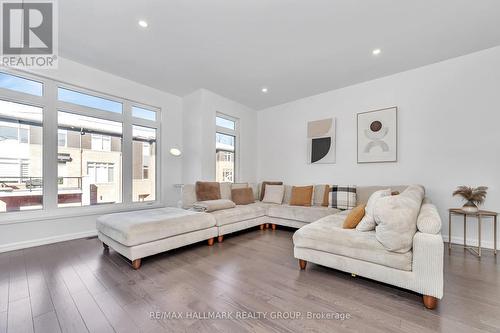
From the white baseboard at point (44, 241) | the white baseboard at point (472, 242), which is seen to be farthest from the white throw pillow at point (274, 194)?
the white baseboard at point (44, 241)

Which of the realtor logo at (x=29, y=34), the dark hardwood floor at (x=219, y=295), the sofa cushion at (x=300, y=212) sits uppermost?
the realtor logo at (x=29, y=34)

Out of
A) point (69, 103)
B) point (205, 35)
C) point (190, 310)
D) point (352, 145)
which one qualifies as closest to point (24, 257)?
point (69, 103)

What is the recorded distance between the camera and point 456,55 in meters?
3.21

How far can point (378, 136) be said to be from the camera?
3.95 meters

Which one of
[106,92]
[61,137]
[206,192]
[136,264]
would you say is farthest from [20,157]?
[206,192]

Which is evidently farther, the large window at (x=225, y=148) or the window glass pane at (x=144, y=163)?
the large window at (x=225, y=148)

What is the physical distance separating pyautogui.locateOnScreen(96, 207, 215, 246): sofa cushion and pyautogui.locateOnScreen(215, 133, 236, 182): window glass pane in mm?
1903

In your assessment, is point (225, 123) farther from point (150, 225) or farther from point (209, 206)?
point (150, 225)

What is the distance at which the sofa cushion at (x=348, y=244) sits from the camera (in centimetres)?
185

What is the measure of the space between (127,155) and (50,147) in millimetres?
1108

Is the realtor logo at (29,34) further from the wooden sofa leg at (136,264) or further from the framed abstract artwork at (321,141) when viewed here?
the framed abstract artwork at (321,141)

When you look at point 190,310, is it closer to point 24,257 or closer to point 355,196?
point 24,257

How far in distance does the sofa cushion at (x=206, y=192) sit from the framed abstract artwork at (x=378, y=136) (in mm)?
2882

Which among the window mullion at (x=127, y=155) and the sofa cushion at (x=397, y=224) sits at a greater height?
the window mullion at (x=127, y=155)
